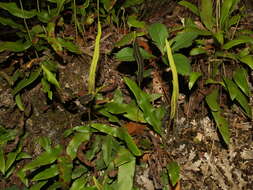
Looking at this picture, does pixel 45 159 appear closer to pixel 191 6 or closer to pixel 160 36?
pixel 160 36

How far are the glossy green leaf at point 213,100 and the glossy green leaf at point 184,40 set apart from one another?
1.17 feet

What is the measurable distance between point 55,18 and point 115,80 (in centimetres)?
56

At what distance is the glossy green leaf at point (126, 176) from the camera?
2133 millimetres

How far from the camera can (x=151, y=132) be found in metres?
2.30

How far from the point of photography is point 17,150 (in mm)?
2295

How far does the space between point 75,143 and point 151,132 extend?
477 mm

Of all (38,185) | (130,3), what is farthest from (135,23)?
(38,185)

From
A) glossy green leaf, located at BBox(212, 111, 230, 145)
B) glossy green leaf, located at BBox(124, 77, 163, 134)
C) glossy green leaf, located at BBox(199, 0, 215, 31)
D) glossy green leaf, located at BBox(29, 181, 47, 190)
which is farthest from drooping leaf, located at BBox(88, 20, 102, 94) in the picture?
glossy green leaf, located at BBox(199, 0, 215, 31)

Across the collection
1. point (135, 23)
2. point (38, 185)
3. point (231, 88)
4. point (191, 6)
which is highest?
point (191, 6)

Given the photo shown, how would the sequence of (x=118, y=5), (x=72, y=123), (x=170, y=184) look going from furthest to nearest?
(x=118, y=5) → (x=72, y=123) → (x=170, y=184)

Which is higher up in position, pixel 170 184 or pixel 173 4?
pixel 173 4

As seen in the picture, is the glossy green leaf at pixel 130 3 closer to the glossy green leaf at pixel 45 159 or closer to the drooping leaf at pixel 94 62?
the drooping leaf at pixel 94 62

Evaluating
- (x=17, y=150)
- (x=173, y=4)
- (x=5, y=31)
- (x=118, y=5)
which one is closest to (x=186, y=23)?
(x=173, y=4)

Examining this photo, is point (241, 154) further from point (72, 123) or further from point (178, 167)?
point (72, 123)
